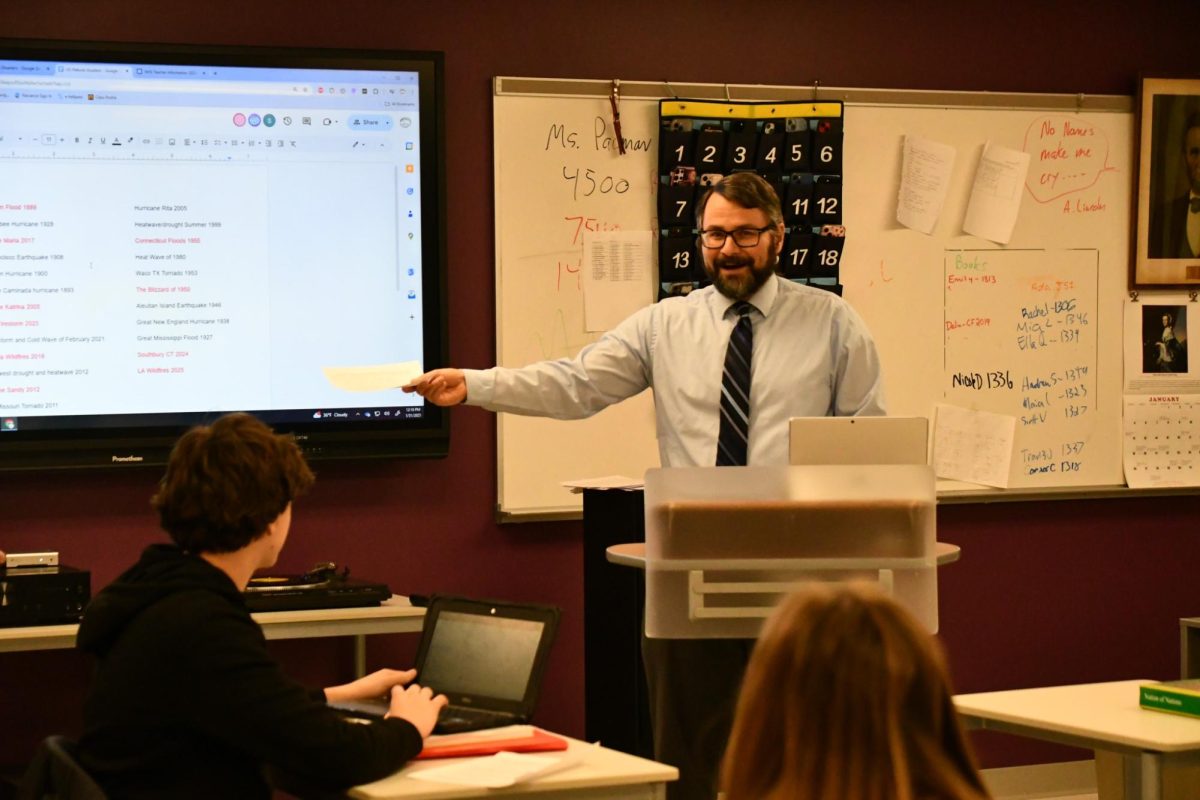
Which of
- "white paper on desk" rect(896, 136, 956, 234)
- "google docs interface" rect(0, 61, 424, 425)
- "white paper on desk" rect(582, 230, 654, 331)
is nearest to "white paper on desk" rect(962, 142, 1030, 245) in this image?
"white paper on desk" rect(896, 136, 956, 234)

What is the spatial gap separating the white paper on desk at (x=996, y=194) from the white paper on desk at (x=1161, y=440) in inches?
28.8

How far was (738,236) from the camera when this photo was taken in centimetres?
338

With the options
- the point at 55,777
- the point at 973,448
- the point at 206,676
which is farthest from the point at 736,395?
the point at 55,777

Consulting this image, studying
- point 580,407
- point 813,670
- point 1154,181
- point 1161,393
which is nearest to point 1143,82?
point 1154,181

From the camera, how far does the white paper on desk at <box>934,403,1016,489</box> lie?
4.76m

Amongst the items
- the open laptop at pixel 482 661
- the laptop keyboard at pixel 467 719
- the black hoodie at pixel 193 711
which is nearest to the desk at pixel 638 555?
the open laptop at pixel 482 661

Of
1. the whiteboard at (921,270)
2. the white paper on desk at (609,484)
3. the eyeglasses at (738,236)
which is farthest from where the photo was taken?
the whiteboard at (921,270)

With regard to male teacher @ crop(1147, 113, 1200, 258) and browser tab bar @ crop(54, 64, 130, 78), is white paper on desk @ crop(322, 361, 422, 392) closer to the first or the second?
browser tab bar @ crop(54, 64, 130, 78)

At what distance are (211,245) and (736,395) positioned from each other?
60.3 inches

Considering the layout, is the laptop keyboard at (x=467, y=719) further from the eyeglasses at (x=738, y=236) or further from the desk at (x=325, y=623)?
the eyeglasses at (x=738, y=236)

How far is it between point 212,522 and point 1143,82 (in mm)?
Result: 3766

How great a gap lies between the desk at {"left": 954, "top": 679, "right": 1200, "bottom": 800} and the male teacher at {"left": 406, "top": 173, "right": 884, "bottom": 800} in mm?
675

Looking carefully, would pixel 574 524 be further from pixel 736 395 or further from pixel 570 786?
pixel 570 786

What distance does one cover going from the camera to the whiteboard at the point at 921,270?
438 cm
